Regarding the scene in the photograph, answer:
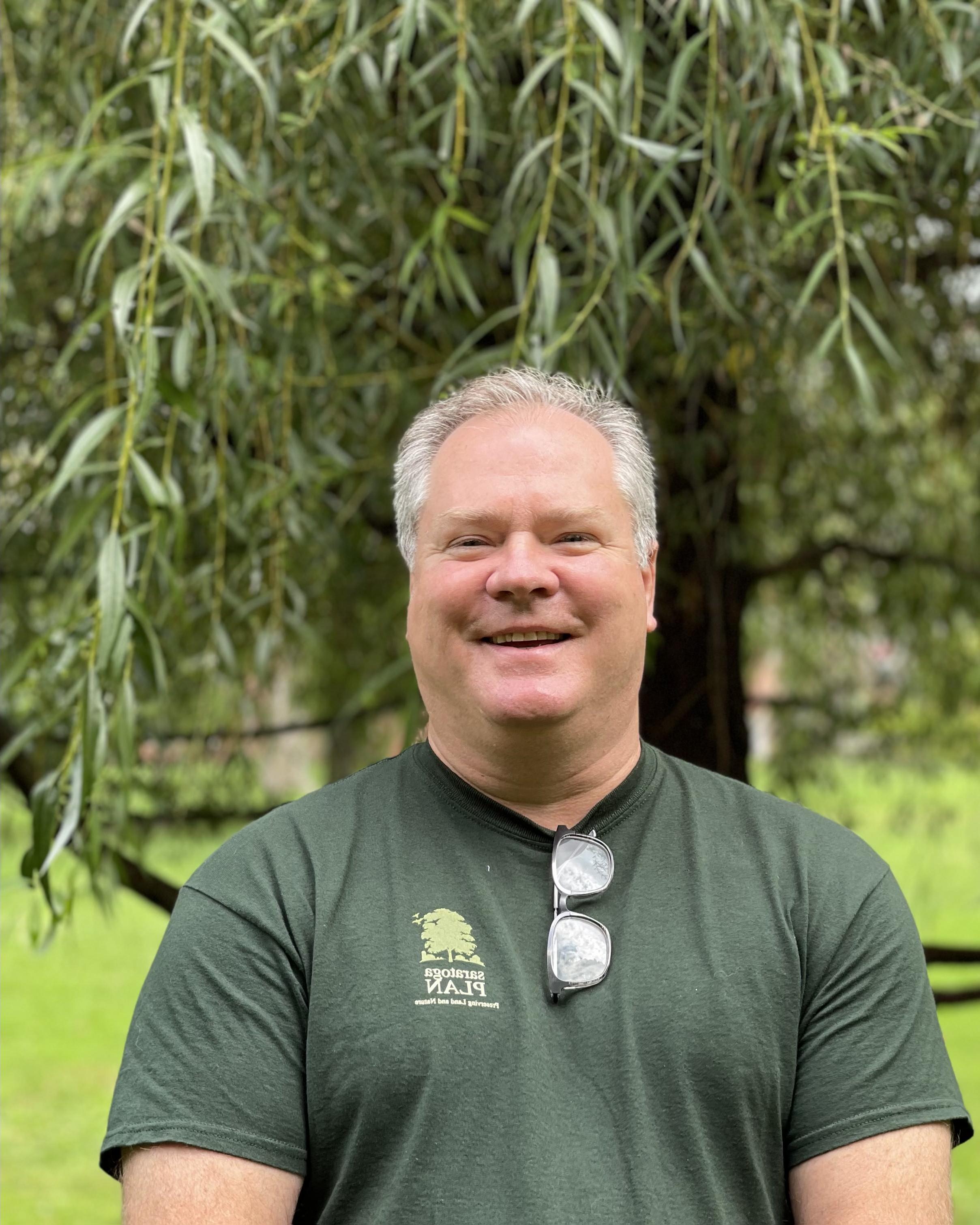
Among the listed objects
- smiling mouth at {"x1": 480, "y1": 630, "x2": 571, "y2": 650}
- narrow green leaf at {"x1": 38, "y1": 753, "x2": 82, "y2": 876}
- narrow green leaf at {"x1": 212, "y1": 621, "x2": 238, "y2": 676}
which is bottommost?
narrow green leaf at {"x1": 38, "y1": 753, "x2": 82, "y2": 876}

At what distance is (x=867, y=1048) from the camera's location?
1317mm

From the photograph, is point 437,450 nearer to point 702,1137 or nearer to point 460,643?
point 460,643

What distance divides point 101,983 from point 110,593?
6413 millimetres

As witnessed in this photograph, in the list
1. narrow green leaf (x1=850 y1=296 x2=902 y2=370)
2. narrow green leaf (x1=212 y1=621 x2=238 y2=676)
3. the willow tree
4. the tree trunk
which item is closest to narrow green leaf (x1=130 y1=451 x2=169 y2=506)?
the willow tree

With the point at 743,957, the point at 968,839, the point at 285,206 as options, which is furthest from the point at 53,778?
the point at 968,839

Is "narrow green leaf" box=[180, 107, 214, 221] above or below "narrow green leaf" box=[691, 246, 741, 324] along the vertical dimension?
above

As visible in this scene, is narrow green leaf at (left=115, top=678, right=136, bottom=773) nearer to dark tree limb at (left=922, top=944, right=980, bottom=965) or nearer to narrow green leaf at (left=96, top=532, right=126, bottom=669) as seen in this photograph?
narrow green leaf at (left=96, top=532, right=126, bottom=669)

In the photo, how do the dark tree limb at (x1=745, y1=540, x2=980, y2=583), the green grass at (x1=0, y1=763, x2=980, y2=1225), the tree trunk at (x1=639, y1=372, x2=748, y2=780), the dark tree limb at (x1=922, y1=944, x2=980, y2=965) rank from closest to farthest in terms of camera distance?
the dark tree limb at (x1=922, y1=944, x2=980, y2=965)
the tree trunk at (x1=639, y1=372, x2=748, y2=780)
the dark tree limb at (x1=745, y1=540, x2=980, y2=583)
the green grass at (x1=0, y1=763, x2=980, y2=1225)

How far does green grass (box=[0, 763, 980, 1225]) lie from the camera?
12.1 feet

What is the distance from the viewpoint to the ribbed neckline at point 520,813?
4.65ft

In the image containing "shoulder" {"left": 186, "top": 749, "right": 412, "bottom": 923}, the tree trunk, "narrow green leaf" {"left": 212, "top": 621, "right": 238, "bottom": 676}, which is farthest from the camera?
the tree trunk

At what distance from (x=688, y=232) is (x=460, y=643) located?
0.77m

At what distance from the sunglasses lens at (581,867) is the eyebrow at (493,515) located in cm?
30

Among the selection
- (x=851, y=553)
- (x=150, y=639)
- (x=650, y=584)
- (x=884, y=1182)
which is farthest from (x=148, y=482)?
(x=851, y=553)
